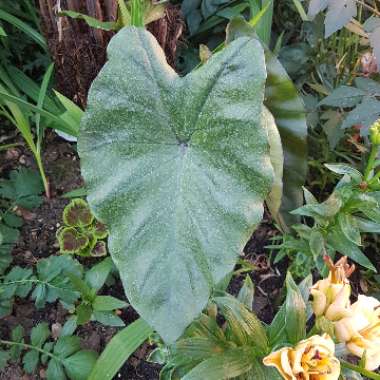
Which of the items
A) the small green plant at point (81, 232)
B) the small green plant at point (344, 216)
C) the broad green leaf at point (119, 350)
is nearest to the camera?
the small green plant at point (344, 216)

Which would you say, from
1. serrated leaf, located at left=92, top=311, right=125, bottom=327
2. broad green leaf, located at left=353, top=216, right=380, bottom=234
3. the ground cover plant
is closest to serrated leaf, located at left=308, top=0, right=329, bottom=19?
the ground cover plant

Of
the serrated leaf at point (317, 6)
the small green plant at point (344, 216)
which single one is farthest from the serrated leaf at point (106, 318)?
the serrated leaf at point (317, 6)

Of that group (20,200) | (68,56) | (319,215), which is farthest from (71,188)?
(319,215)

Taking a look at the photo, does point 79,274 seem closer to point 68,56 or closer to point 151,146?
point 151,146

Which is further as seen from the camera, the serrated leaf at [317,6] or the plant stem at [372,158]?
the serrated leaf at [317,6]

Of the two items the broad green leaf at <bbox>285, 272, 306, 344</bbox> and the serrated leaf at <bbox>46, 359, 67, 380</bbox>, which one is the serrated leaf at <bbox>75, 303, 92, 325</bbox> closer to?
the serrated leaf at <bbox>46, 359, 67, 380</bbox>

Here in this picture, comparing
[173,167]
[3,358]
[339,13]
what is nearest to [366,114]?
[339,13]

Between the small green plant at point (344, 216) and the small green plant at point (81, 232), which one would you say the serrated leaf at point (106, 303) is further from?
the small green plant at point (344, 216)

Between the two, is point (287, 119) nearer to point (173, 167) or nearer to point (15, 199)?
point (173, 167)
